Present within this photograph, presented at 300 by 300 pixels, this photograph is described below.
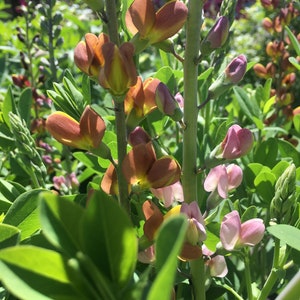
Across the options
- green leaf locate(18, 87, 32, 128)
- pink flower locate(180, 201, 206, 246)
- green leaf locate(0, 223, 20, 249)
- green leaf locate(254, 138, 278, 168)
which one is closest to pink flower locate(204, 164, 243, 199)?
pink flower locate(180, 201, 206, 246)

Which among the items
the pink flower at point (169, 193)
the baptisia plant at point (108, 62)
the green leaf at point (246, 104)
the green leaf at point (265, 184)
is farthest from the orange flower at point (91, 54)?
the green leaf at point (246, 104)

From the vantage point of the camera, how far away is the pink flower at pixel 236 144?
0.75 meters

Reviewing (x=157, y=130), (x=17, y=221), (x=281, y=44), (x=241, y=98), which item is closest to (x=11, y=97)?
(x=157, y=130)

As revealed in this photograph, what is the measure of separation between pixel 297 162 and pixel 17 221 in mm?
759

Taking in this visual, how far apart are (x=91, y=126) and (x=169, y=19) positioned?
7.0 inches

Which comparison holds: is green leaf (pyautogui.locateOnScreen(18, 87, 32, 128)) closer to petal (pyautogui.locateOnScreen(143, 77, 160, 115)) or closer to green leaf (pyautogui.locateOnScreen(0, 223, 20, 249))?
petal (pyautogui.locateOnScreen(143, 77, 160, 115))

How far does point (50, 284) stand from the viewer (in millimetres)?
465

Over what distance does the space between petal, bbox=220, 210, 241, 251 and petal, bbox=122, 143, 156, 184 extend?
0.14 metres

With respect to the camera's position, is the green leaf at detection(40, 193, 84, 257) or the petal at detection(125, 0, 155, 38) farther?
the petal at detection(125, 0, 155, 38)

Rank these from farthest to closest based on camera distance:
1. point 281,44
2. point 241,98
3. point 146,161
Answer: point 281,44 → point 241,98 → point 146,161

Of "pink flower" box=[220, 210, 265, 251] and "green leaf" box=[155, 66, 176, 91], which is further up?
"green leaf" box=[155, 66, 176, 91]

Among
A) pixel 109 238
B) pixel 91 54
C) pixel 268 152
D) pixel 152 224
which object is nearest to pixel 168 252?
pixel 109 238

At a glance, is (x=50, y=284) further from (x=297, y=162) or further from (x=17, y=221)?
(x=297, y=162)

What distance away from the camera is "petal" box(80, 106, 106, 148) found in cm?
68
